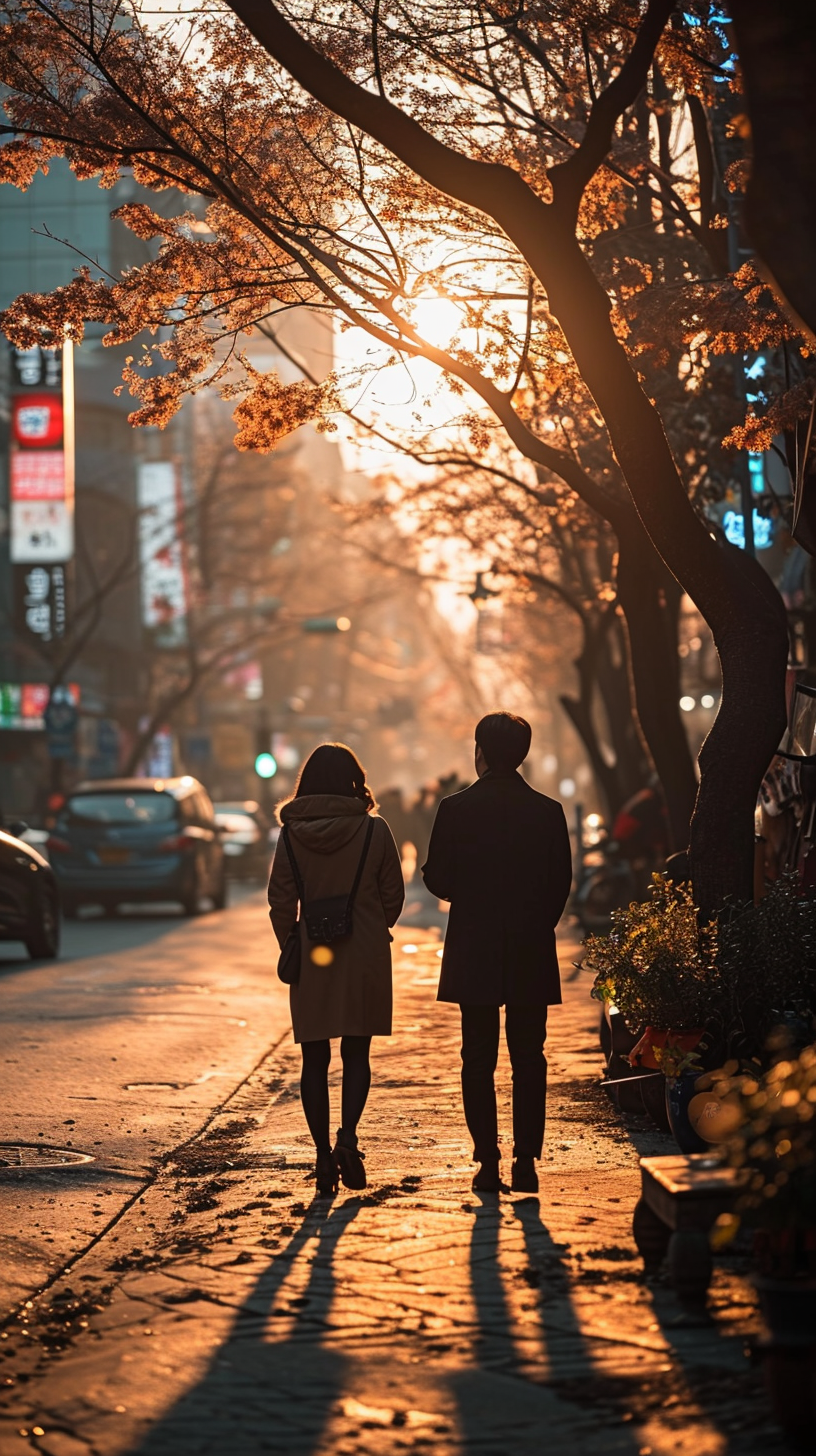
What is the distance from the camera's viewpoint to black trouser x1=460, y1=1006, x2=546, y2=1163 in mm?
7723

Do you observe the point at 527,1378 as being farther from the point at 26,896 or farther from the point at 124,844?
the point at 124,844

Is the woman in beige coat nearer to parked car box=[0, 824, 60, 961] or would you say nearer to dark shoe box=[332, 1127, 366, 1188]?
dark shoe box=[332, 1127, 366, 1188]

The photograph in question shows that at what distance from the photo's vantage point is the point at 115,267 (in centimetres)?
5331

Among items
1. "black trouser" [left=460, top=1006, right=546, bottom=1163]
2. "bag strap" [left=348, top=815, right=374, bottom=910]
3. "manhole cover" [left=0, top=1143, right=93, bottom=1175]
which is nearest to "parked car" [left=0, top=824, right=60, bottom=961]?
"manhole cover" [left=0, top=1143, right=93, bottom=1175]

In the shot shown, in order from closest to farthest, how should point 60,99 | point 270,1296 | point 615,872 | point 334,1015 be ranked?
point 270,1296
point 334,1015
point 60,99
point 615,872

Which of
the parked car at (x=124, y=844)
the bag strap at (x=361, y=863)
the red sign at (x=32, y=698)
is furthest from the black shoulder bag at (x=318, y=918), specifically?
the red sign at (x=32, y=698)

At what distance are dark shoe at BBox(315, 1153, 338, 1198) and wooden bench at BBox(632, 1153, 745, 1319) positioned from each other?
2.20 meters

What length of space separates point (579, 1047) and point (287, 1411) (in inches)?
338

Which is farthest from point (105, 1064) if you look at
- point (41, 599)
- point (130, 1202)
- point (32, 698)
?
point (32, 698)

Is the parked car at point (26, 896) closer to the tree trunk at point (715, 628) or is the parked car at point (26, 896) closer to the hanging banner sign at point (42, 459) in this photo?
the tree trunk at point (715, 628)

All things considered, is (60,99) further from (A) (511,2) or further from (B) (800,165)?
(B) (800,165)

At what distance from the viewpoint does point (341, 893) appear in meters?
7.85

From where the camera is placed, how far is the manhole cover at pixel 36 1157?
8.61m

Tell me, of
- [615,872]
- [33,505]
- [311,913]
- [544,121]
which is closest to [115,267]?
[33,505]
